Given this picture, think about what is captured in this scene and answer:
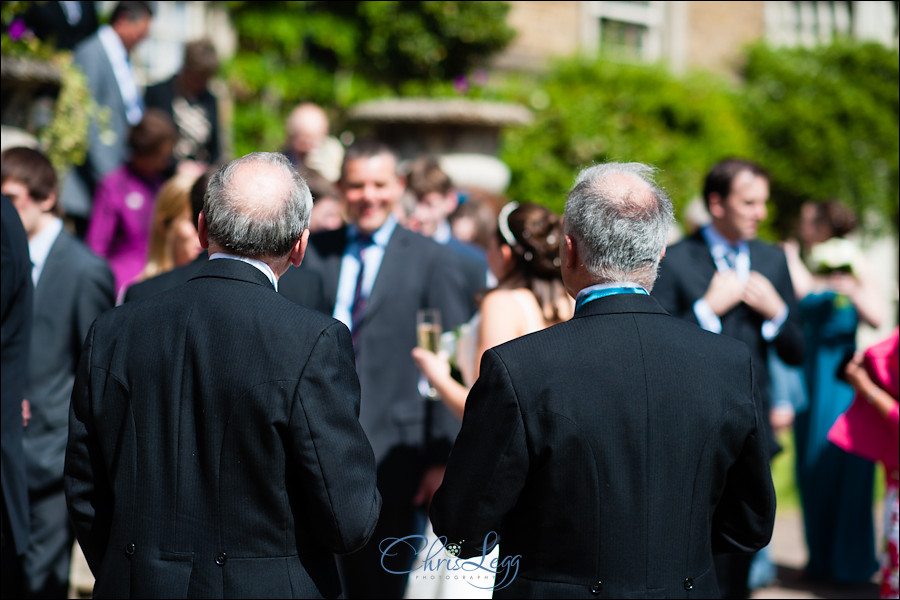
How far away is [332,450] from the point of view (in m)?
2.43

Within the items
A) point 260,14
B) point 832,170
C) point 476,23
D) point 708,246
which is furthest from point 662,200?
point 832,170

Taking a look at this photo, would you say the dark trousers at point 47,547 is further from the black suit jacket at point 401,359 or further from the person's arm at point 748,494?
the person's arm at point 748,494

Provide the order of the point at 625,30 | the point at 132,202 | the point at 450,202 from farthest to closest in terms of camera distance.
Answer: the point at 625,30 → the point at 450,202 → the point at 132,202

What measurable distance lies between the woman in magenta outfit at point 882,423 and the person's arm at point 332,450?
2.91m

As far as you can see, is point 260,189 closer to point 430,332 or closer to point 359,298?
point 430,332

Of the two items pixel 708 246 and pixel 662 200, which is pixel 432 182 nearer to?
pixel 708 246

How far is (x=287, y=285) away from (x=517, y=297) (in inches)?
36.5

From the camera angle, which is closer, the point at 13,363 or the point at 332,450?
the point at 332,450

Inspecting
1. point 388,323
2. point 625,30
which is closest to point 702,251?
point 388,323

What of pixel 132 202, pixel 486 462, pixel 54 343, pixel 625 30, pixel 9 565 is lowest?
pixel 9 565

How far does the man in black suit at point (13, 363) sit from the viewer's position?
3600 mm

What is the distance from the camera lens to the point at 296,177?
2.66 m

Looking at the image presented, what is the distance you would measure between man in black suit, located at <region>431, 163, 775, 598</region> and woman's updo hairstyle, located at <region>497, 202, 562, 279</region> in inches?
47.0

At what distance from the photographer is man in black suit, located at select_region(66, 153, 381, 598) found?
2410 millimetres
